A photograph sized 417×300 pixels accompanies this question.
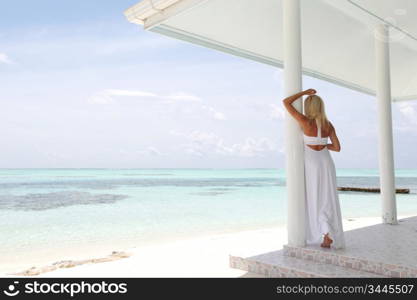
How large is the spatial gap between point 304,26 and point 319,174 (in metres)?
2.39

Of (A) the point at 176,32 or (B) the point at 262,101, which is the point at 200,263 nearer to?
(A) the point at 176,32

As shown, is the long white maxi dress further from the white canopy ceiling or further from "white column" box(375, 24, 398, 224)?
"white column" box(375, 24, 398, 224)

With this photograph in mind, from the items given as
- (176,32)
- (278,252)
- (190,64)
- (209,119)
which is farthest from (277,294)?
(209,119)

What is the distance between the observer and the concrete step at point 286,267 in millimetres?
2791

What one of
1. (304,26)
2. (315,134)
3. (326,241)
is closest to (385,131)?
(304,26)

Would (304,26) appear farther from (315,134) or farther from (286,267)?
(286,267)

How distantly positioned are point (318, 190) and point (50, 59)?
4144cm

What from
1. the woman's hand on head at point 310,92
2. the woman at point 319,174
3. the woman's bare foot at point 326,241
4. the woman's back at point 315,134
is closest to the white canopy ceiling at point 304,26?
the woman's hand on head at point 310,92

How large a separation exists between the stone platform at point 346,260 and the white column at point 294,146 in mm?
204

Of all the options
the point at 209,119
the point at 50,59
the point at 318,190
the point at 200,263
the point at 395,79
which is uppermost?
the point at 50,59

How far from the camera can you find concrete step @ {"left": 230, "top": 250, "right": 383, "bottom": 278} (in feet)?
9.16

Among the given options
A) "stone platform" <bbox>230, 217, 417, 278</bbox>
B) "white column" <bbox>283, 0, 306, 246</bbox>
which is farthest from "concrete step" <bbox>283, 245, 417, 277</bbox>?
"white column" <bbox>283, 0, 306, 246</bbox>

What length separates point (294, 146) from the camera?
3.37 meters

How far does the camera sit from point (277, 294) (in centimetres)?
253
